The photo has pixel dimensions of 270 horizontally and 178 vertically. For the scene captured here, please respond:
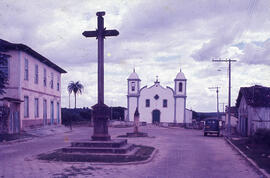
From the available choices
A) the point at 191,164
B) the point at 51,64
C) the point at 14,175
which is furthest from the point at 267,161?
the point at 51,64

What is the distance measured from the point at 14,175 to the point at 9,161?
303 cm

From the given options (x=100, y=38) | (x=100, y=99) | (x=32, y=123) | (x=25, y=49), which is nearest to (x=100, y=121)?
(x=100, y=99)

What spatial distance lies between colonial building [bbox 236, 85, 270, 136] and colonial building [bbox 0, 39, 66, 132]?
19674mm

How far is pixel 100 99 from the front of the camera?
50.1 feet

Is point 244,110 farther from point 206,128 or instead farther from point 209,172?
point 209,172

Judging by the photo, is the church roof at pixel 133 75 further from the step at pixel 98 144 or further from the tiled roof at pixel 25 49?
the step at pixel 98 144

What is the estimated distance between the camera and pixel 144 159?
41.9 feet

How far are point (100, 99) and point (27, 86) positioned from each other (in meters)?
15.1

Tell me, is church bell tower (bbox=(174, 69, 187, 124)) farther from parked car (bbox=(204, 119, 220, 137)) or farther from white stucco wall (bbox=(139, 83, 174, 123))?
parked car (bbox=(204, 119, 220, 137))

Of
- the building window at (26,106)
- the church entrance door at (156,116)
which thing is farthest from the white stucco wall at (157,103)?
the building window at (26,106)

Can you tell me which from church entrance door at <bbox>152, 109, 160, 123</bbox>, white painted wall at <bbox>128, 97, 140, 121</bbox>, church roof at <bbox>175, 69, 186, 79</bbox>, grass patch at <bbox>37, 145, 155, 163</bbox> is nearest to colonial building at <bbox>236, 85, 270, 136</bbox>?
grass patch at <bbox>37, 145, 155, 163</bbox>

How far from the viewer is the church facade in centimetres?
6262

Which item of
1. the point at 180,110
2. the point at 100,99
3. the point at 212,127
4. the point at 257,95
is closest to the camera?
the point at 100,99

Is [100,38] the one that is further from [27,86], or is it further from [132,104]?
[132,104]
